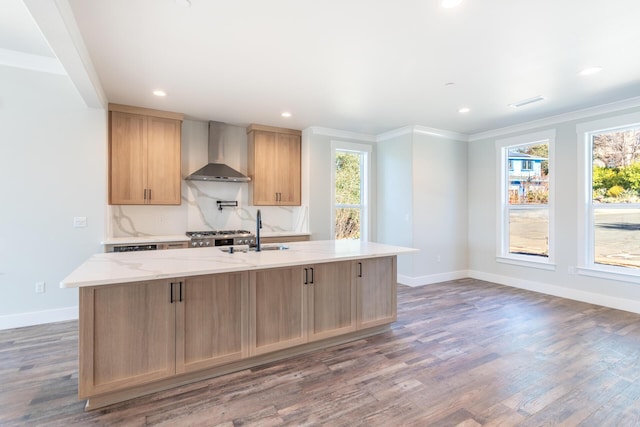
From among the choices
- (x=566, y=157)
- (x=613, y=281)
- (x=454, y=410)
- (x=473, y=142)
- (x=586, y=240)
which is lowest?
(x=454, y=410)

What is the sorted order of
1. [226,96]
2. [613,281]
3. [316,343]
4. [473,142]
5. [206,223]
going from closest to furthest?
1. [316,343]
2. [226,96]
3. [613,281]
4. [206,223]
5. [473,142]

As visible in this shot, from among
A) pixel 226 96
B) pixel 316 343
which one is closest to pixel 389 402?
pixel 316 343

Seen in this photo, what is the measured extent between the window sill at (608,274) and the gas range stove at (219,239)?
4639mm

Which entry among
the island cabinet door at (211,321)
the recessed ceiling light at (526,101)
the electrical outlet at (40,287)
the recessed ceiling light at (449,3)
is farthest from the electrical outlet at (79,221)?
the recessed ceiling light at (526,101)

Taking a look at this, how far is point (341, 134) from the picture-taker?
5.54 m

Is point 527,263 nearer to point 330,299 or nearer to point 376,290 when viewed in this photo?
point 376,290

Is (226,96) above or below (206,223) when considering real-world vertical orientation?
above

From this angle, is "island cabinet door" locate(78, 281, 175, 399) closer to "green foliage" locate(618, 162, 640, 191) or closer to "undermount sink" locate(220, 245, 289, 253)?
"undermount sink" locate(220, 245, 289, 253)

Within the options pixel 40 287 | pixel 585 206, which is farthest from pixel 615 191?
pixel 40 287

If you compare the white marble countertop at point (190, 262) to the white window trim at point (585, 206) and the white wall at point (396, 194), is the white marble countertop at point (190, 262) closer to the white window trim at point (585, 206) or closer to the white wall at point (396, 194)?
the white wall at point (396, 194)

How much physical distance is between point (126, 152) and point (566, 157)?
6.10m

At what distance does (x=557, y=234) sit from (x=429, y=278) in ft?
6.41

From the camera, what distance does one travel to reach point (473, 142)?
5754mm

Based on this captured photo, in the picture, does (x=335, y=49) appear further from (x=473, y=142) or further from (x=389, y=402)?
(x=473, y=142)
